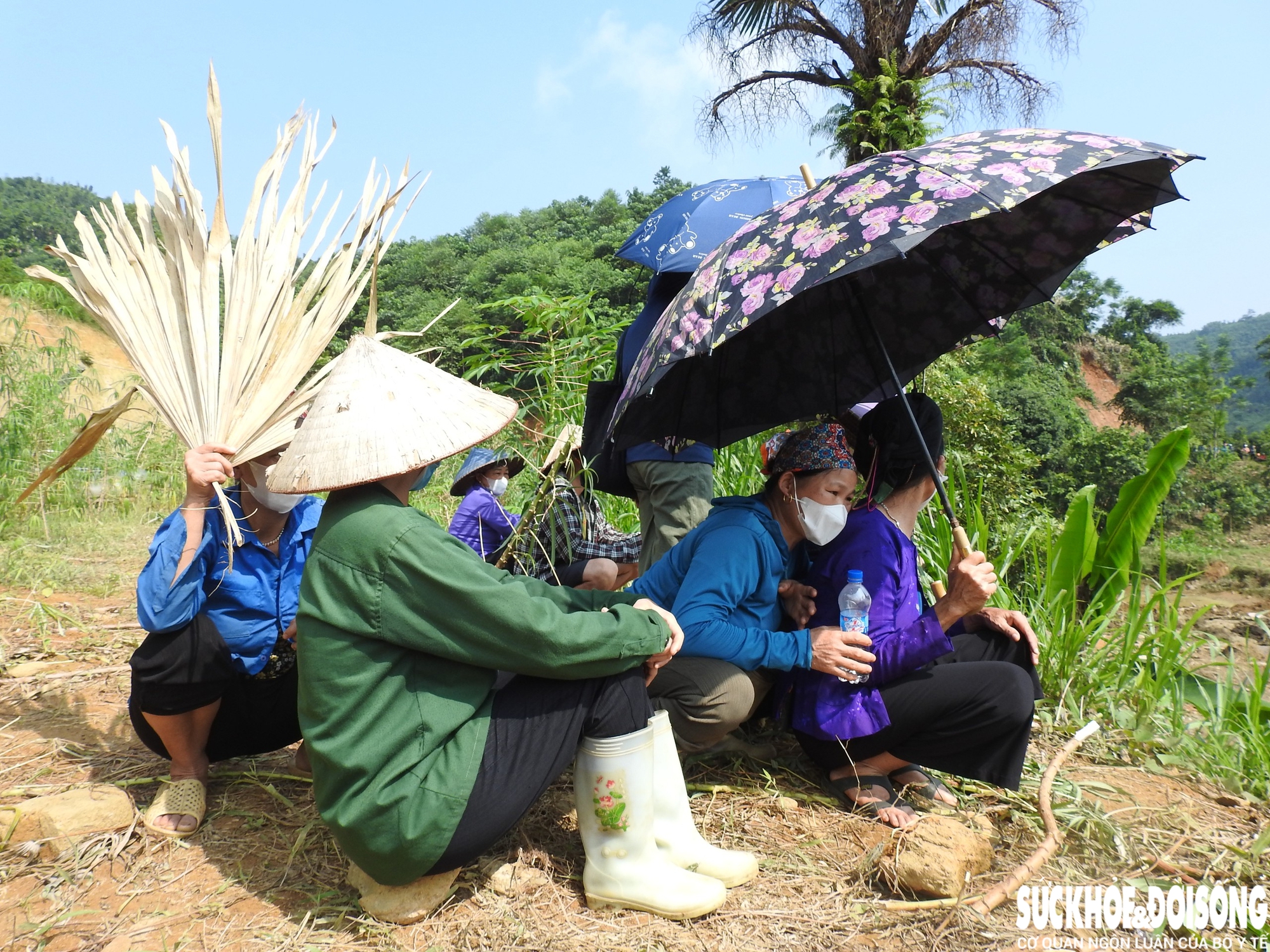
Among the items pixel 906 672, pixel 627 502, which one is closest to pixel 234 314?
pixel 906 672

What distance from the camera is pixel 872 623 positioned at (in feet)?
8.21

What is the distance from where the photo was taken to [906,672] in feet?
8.07

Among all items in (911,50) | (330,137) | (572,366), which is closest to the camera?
(330,137)

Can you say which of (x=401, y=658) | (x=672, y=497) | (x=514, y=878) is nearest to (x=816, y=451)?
(x=672, y=497)

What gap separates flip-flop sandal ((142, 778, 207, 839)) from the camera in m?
2.45

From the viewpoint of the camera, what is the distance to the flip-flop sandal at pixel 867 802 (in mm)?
2561

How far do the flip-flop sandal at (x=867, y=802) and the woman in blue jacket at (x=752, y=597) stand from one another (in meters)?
0.38

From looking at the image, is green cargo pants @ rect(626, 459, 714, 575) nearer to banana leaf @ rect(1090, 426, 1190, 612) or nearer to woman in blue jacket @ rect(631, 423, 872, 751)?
woman in blue jacket @ rect(631, 423, 872, 751)

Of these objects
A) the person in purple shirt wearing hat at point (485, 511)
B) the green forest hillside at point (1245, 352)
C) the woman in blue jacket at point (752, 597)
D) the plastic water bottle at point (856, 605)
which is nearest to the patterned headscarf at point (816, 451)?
the woman in blue jacket at point (752, 597)

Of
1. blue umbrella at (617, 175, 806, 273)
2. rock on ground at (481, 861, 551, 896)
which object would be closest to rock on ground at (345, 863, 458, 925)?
rock on ground at (481, 861, 551, 896)

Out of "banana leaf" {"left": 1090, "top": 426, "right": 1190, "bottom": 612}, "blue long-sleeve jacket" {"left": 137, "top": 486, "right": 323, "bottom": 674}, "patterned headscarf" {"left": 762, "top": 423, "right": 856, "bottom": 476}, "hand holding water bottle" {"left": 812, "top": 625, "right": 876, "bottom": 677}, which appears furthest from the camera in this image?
"banana leaf" {"left": 1090, "top": 426, "right": 1190, "bottom": 612}

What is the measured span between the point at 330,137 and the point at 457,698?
1848 mm

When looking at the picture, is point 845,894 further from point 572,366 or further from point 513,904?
point 572,366

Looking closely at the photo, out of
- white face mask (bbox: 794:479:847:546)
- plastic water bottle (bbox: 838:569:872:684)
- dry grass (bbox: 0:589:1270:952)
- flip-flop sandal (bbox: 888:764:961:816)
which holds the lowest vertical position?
dry grass (bbox: 0:589:1270:952)
